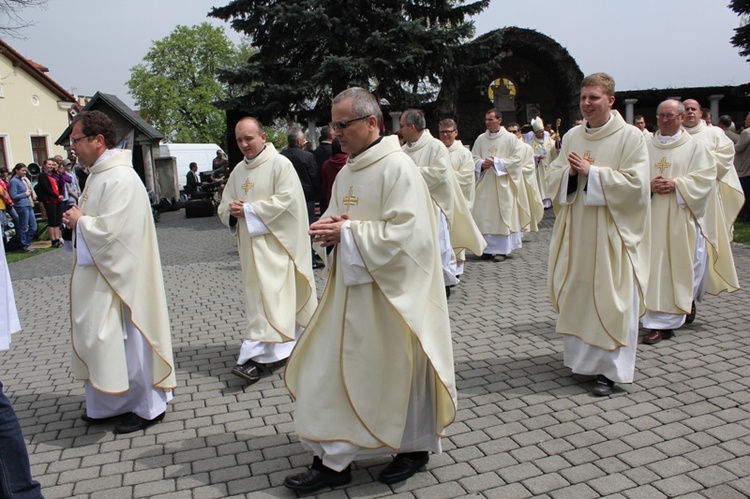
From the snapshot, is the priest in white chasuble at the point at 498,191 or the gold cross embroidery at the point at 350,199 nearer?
the gold cross embroidery at the point at 350,199

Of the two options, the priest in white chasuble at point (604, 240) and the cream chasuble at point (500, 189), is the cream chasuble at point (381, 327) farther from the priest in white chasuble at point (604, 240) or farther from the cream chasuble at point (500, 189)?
the cream chasuble at point (500, 189)

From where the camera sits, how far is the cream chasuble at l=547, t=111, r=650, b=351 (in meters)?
4.68

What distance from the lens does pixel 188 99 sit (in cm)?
6100

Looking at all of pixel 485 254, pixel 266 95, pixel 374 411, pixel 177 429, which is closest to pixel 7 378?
pixel 177 429

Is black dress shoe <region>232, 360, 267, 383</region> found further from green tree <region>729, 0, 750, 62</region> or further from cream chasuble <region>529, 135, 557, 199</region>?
green tree <region>729, 0, 750, 62</region>

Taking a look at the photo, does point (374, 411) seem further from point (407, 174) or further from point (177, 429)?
point (177, 429)

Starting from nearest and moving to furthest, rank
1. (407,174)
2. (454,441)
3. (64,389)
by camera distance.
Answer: (407,174), (454,441), (64,389)

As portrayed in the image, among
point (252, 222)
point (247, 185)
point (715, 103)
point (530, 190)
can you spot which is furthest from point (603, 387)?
point (715, 103)

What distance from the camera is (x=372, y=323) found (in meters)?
3.42

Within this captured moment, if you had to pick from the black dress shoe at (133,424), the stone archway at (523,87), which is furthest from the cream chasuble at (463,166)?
the stone archway at (523,87)

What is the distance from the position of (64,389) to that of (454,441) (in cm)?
326

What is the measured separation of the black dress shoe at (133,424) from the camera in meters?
4.41

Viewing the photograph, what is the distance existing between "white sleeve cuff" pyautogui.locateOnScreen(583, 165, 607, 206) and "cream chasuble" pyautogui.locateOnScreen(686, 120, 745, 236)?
2.51 m

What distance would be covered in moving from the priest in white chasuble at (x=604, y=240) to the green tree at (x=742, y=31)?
63.3 feet
